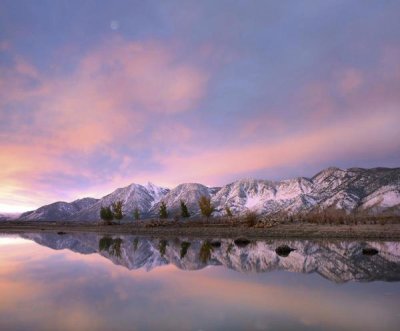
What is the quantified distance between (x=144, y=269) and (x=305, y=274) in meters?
14.2

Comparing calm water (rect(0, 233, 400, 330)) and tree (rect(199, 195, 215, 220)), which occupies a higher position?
tree (rect(199, 195, 215, 220))

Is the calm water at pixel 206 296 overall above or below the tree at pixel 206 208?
→ below

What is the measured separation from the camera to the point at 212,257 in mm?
42781

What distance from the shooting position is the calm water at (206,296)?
626 inches

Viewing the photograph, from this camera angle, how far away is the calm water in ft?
52.2

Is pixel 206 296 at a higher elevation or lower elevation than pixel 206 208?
lower

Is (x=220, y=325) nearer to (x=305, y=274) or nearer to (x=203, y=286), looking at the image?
(x=203, y=286)

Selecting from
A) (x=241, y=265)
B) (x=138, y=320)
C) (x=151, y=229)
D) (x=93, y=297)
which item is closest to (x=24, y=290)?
(x=93, y=297)

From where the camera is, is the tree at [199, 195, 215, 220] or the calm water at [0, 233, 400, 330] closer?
the calm water at [0, 233, 400, 330]

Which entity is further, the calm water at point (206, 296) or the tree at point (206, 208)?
the tree at point (206, 208)

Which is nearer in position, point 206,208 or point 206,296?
point 206,296

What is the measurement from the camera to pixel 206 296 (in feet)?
Answer: 70.2

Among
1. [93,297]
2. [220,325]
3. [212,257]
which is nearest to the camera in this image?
[220,325]

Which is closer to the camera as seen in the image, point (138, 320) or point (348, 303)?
point (138, 320)
